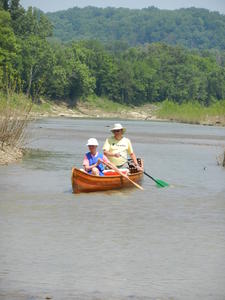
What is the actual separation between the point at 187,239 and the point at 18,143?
1391cm

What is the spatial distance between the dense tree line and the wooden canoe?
54.3m

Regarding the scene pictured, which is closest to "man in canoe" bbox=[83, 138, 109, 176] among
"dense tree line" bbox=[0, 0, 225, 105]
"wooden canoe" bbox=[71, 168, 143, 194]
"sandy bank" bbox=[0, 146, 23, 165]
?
"wooden canoe" bbox=[71, 168, 143, 194]

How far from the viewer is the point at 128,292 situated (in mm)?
9453

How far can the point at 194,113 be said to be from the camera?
85.6 m

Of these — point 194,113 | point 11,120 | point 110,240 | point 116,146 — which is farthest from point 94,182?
point 194,113

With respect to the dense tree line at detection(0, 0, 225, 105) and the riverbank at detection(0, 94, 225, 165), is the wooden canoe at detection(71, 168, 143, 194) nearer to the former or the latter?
the riverbank at detection(0, 94, 225, 165)

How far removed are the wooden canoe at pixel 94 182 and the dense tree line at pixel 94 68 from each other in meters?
54.3

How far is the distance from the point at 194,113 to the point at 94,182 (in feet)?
223

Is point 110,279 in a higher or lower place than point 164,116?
higher

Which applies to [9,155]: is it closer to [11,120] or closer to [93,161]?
[11,120]

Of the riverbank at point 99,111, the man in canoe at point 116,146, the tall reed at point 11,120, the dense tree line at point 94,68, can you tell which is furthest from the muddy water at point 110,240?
the dense tree line at point 94,68

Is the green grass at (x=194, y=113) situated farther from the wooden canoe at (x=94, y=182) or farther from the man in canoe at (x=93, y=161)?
the man in canoe at (x=93, y=161)

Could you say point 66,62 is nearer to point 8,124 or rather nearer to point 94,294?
point 8,124

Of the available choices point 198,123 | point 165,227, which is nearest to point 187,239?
point 165,227
